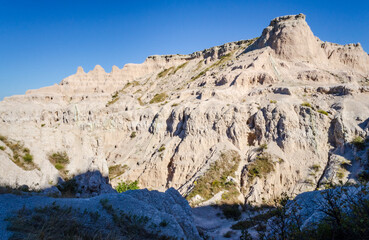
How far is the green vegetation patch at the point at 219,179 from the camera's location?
2316cm

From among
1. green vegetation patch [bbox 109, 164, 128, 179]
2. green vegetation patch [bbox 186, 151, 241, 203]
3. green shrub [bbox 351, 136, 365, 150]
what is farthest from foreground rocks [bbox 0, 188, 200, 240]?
green shrub [bbox 351, 136, 365, 150]

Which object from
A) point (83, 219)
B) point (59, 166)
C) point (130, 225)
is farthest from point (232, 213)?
point (83, 219)

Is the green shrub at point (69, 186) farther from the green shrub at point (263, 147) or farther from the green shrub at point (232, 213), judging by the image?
the green shrub at point (263, 147)

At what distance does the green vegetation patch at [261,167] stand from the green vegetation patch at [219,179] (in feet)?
6.90

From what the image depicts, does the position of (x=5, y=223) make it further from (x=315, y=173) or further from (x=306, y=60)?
(x=306, y=60)

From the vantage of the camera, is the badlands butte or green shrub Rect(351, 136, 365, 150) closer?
the badlands butte

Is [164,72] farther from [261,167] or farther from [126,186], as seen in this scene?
[261,167]

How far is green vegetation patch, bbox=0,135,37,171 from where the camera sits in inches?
597

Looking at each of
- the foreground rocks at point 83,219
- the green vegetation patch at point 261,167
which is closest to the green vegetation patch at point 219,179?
the green vegetation patch at point 261,167

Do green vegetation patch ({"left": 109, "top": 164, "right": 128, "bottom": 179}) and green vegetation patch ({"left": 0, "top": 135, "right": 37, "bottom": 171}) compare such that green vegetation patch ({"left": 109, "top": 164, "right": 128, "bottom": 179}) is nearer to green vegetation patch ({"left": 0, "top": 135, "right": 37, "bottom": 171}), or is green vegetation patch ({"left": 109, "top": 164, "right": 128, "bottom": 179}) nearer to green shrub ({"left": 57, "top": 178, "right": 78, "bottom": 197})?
green shrub ({"left": 57, "top": 178, "right": 78, "bottom": 197})

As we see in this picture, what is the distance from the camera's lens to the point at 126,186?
26.7m

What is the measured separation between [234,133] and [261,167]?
6262 mm

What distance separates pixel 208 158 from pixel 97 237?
23589 millimetres

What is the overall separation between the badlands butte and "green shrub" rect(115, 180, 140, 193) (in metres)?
1.05
